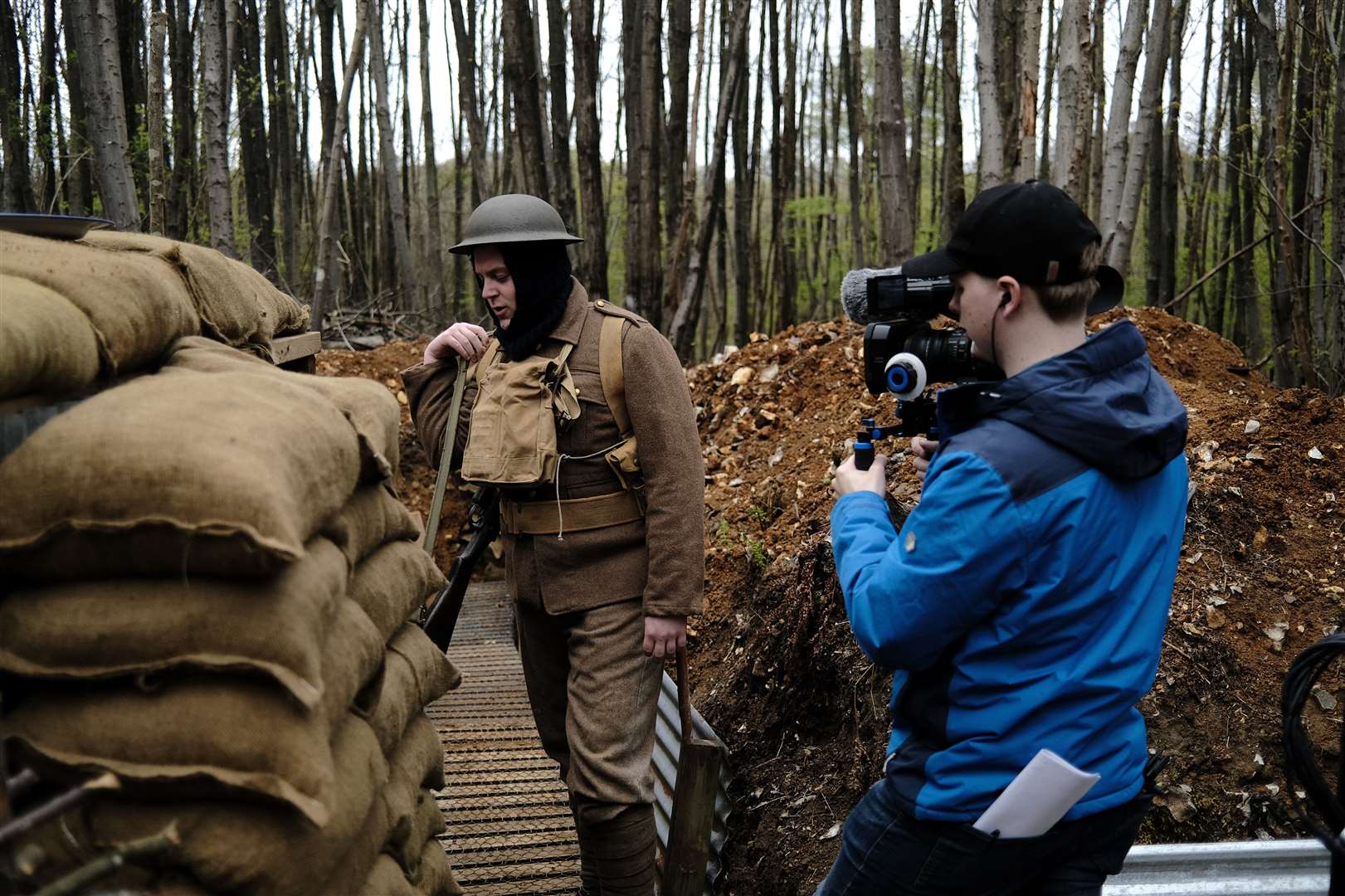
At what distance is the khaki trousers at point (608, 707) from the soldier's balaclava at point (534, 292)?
831 mm

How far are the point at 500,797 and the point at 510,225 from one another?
2.53m

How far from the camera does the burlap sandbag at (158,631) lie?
160 centimetres

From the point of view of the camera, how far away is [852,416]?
693cm

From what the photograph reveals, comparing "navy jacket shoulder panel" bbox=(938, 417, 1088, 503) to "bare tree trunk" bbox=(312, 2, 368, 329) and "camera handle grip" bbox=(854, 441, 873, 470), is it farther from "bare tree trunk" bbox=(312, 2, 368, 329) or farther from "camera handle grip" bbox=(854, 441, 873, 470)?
"bare tree trunk" bbox=(312, 2, 368, 329)

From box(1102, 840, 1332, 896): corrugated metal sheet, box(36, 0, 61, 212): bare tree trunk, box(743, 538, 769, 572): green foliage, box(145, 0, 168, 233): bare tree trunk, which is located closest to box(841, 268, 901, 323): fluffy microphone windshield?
box(1102, 840, 1332, 896): corrugated metal sheet

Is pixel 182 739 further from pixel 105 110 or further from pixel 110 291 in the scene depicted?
pixel 105 110

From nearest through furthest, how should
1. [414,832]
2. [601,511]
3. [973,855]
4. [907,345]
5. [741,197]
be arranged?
1. [973,855]
2. [907,345]
3. [414,832]
4. [601,511]
5. [741,197]

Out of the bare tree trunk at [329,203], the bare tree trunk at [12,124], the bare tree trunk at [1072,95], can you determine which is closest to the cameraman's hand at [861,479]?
the bare tree trunk at [1072,95]

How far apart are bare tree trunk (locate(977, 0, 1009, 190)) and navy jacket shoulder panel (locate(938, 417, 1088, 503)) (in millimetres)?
6528

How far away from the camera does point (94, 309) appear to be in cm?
182

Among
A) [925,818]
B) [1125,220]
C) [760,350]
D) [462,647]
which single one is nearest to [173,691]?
[925,818]

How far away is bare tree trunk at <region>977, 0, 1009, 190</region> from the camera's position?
8.06 meters

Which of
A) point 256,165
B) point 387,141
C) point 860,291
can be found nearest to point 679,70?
point 387,141

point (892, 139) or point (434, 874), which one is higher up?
point (892, 139)
